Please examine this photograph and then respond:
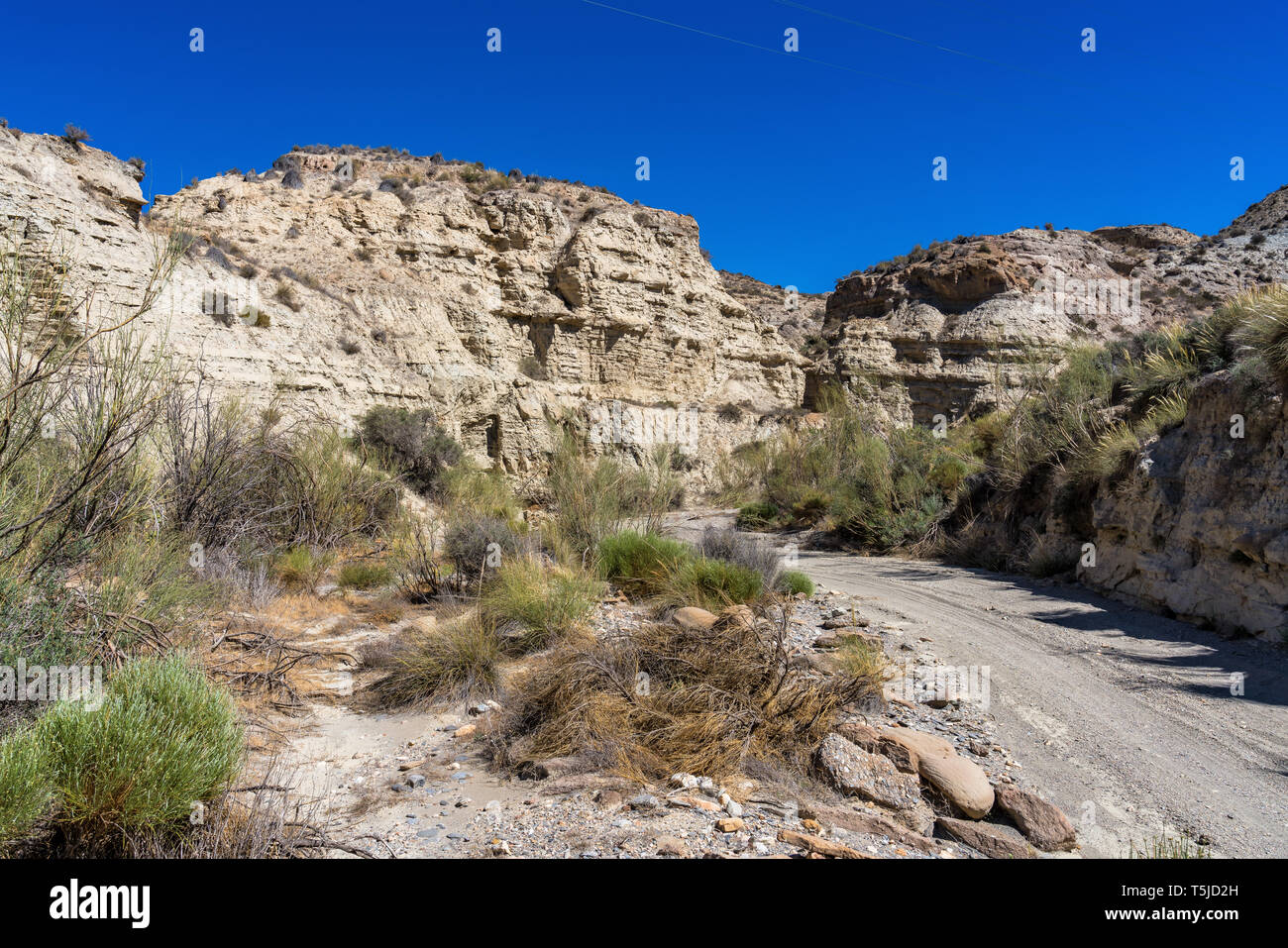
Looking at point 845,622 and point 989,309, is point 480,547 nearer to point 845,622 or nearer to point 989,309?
point 845,622

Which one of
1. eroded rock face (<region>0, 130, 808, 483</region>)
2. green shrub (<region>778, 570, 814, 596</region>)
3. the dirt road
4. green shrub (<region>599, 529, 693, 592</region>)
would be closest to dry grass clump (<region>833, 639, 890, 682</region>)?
the dirt road

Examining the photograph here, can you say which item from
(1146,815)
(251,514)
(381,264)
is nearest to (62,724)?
(1146,815)

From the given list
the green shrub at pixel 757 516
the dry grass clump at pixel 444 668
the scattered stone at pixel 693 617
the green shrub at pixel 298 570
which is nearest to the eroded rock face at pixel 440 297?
the green shrub at pixel 757 516

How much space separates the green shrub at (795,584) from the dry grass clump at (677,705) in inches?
142

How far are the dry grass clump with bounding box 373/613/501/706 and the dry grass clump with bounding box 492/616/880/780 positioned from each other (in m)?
0.72

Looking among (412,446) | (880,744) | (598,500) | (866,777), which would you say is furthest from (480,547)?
(412,446)

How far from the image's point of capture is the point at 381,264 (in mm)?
19812

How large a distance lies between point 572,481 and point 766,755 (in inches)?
240

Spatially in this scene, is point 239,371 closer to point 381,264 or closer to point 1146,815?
point 381,264

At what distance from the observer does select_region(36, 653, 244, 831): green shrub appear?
2.58 m

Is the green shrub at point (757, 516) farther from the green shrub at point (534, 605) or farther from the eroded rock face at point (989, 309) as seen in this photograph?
the green shrub at point (534, 605)

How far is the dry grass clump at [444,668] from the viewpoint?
5.43 meters

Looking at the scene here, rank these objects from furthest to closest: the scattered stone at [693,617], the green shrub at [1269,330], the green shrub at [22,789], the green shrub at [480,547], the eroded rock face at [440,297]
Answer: the eroded rock face at [440,297], the green shrub at [480,547], the green shrub at [1269,330], the scattered stone at [693,617], the green shrub at [22,789]

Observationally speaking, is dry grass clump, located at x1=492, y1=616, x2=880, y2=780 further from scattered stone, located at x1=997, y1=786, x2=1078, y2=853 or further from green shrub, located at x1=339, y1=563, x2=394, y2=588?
green shrub, located at x1=339, y1=563, x2=394, y2=588
